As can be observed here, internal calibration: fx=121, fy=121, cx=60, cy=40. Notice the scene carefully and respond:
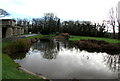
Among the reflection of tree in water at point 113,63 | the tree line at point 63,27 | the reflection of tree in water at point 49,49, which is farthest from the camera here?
the tree line at point 63,27

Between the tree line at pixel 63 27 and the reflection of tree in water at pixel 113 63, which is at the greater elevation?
the tree line at pixel 63 27

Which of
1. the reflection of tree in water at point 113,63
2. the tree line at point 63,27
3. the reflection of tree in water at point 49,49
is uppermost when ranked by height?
the tree line at point 63,27

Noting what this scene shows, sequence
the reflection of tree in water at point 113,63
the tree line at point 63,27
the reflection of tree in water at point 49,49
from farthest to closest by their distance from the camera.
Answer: the tree line at point 63,27 → the reflection of tree in water at point 49,49 → the reflection of tree in water at point 113,63

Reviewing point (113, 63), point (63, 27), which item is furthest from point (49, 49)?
point (63, 27)

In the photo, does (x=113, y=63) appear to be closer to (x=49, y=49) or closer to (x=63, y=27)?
(x=49, y=49)

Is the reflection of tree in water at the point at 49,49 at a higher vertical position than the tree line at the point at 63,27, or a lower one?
lower

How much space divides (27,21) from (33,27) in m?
9.90

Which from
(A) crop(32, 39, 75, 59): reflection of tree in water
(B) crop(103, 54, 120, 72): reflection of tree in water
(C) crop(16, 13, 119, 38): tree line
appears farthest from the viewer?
(C) crop(16, 13, 119, 38): tree line

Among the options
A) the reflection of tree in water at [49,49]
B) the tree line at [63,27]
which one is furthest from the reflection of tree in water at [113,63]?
the tree line at [63,27]

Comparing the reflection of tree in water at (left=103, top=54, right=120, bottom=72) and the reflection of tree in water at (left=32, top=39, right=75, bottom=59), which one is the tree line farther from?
the reflection of tree in water at (left=103, top=54, right=120, bottom=72)

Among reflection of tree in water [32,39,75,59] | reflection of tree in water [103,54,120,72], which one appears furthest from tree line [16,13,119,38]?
reflection of tree in water [103,54,120,72]

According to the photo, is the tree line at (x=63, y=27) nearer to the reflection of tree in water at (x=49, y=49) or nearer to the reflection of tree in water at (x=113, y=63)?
the reflection of tree in water at (x=49, y=49)

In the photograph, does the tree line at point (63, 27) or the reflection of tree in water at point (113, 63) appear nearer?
the reflection of tree in water at point (113, 63)

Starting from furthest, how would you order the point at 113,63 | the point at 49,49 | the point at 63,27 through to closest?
the point at 63,27, the point at 49,49, the point at 113,63
